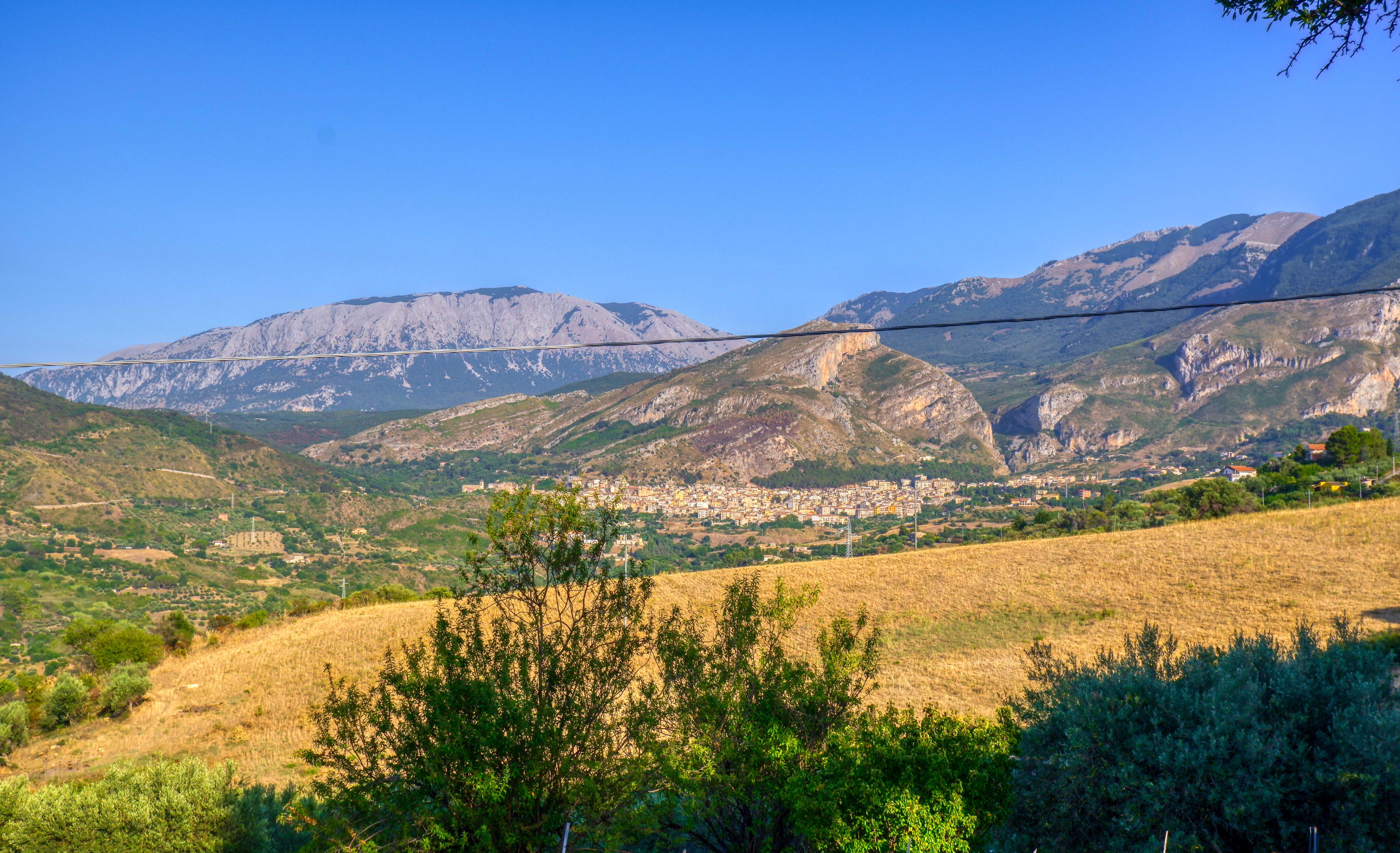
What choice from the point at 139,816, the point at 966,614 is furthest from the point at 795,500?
the point at 139,816

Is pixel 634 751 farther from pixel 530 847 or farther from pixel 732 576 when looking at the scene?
pixel 732 576

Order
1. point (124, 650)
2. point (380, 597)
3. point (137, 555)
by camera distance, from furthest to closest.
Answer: point (137, 555) < point (380, 597) < point (124, 650)

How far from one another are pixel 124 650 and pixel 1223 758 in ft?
165

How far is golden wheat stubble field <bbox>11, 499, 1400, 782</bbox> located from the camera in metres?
27.9

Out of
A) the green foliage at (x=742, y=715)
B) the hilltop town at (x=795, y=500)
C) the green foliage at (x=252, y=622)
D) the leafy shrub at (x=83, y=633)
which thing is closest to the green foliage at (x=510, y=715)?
the green foliage at (x=742, y=715)

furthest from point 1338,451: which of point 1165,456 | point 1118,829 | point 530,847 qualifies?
point 1165,456

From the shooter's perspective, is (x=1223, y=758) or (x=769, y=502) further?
(x=769, y=502)

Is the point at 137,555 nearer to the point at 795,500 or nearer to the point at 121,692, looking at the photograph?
the point at 121,692

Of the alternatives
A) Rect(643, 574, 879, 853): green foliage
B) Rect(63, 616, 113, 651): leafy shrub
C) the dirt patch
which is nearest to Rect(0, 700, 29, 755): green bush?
Rect(63, 616, 113, 651): leafy shrub

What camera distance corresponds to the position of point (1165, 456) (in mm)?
196750

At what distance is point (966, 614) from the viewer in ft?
124

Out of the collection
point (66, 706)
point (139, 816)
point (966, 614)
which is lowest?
point (966, 614)

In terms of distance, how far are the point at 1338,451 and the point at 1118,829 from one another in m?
83.3

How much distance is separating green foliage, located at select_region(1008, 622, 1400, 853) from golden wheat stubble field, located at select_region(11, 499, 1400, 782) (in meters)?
13.7
